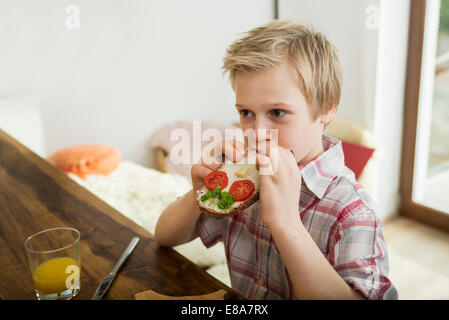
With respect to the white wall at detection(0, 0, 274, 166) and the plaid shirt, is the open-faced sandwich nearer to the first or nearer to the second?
the plaid shirt

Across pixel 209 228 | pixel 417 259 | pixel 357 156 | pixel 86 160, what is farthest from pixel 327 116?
pixel 417 259

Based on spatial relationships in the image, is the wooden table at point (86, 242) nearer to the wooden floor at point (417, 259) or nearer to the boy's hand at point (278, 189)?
the boy's hand at point (278, 189)

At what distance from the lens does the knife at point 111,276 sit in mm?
724

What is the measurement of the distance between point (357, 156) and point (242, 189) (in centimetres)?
116

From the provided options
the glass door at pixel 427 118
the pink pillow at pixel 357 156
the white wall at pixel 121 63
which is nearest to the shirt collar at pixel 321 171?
the pink pillow at pixel 357 156

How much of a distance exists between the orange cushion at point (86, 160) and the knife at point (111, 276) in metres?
1.56

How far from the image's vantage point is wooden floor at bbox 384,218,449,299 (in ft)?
7.03

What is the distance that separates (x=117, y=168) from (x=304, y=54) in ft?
5.87

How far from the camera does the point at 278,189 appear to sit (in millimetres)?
730

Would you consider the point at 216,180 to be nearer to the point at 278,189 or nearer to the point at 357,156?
the point at 278,189
